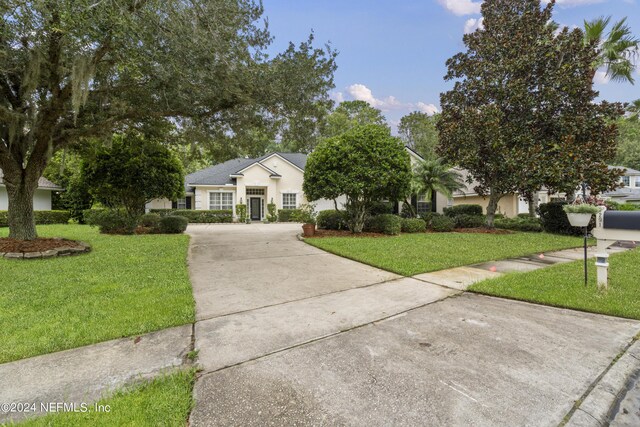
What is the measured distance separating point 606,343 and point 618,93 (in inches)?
664

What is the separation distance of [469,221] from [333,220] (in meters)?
6.68

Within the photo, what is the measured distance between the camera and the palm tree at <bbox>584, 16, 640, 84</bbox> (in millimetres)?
12281

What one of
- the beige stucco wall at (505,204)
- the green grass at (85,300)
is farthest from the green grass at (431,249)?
the beige stucco wall at (505,204)

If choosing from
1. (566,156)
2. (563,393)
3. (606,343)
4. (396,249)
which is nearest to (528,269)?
(396,249)

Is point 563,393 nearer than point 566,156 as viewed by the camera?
Yes

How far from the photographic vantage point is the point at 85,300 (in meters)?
4.19

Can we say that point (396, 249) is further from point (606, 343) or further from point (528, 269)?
point (606, 343)

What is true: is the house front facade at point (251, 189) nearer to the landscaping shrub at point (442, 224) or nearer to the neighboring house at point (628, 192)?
the landscaping shrub at point (442, 224)

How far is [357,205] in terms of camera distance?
1182 cm

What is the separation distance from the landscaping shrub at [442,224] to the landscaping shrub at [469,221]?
0.67m

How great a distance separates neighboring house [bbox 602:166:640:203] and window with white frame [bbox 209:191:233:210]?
83.5 ft

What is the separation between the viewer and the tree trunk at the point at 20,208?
8133mm

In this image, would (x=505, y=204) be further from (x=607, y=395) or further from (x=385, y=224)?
(x=607, y=395)


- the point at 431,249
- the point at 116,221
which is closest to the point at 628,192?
the point at 431,249
